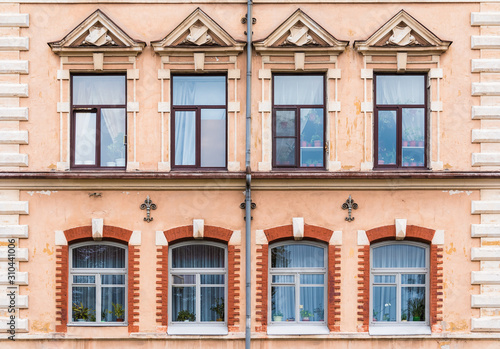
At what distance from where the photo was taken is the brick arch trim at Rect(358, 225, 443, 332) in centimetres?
1155

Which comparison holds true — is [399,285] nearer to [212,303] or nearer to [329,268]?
[329,268]

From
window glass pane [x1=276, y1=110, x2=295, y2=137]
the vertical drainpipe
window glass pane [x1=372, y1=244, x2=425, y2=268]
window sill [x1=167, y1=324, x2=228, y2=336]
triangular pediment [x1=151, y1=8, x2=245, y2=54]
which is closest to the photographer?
the vertical drainpipe

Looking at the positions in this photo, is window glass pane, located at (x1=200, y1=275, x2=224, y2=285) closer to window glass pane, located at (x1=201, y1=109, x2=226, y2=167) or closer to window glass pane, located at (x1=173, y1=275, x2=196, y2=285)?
window glass pane, located at (x1=173, y1=275, x2=196, y2=285)

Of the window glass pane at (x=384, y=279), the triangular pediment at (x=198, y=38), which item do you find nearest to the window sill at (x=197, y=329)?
the window glass pane at (x=384, y=279)

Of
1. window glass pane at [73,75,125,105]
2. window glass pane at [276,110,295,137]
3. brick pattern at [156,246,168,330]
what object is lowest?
brick pattern at [156,246,168,330]

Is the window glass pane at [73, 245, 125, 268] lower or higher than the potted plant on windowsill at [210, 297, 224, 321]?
higher

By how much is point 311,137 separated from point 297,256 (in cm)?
269

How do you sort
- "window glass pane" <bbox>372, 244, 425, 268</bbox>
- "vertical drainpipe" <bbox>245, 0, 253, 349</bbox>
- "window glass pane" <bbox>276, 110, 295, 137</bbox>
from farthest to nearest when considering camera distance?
"window glass pane" <bbox>276, 110, 295, 137</bbox>, "window glass pane" <bbox>372, 244, 425, 268</bbox>, "vertical drainpipe" <bbox>245, 0, 253, 349</bbox>

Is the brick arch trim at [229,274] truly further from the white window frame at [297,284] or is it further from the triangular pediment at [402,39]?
the triangular pediment at [402,39]

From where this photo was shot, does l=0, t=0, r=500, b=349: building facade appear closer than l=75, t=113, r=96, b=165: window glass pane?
Yes

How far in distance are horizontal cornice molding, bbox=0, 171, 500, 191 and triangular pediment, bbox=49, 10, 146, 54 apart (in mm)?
2740

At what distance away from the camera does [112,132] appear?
39.3 ft

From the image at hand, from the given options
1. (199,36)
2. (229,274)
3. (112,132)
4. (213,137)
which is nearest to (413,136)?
(213,137)

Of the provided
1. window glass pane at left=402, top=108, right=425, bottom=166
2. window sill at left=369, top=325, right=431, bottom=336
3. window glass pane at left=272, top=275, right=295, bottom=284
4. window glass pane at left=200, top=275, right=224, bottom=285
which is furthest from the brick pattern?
window glass pane at left=402, top=108, right=425, bottom=166
